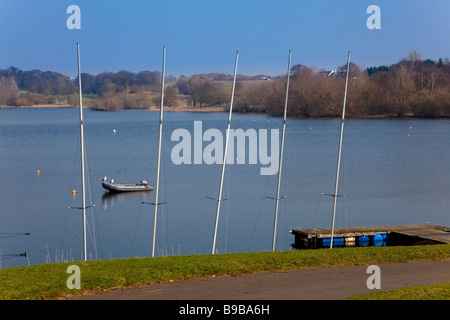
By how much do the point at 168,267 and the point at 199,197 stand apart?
31144mm

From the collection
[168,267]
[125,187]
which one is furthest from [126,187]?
[168,267]

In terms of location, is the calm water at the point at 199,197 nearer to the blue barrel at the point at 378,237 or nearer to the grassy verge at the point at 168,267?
the blue barrel at the point at 378,237

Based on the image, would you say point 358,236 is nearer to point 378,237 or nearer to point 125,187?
point 378,237

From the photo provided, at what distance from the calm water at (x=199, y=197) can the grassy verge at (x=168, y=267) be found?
12.7 metres

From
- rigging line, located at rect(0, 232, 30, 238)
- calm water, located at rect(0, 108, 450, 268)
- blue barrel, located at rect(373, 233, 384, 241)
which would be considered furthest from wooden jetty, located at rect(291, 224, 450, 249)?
rigging line, located at rect(0, 232, 30, 238)

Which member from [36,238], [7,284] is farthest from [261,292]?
[36,238]

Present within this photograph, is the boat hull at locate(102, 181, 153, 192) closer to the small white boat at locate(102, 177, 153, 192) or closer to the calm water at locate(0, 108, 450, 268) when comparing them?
the small white boat at locate(102, 177, 153, 192)

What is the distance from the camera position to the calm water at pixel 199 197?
112 feet

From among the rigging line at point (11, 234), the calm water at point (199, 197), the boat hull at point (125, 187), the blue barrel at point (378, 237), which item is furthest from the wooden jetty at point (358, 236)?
the boat hull at point (125, 187)

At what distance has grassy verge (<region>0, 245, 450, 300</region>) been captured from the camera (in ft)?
47.6

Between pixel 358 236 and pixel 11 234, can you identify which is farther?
pixel 11 234

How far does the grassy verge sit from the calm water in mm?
12675

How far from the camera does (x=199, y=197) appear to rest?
156 feet
